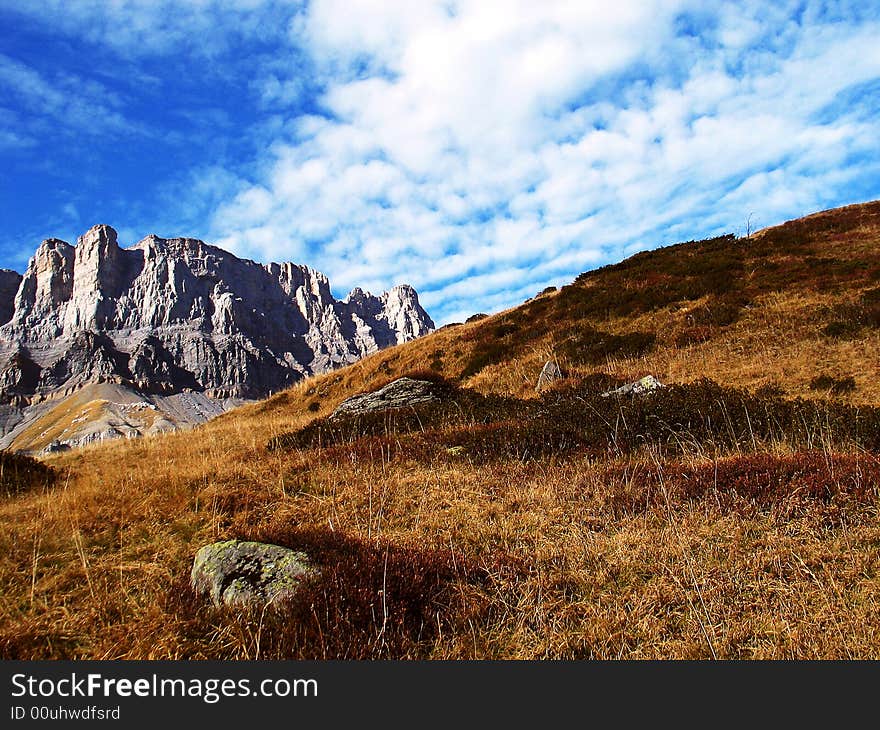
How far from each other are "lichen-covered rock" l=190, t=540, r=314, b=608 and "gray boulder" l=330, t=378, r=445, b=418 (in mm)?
10197

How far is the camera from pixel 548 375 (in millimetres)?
17359

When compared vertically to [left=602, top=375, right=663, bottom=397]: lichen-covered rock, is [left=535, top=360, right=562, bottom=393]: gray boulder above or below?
above

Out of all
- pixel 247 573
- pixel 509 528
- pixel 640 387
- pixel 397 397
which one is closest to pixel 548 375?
pixel 640 387

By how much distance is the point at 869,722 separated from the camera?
8.95 ft

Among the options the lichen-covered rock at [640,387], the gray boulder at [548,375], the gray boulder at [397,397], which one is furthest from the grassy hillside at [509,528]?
the gray boulder at [548,375]

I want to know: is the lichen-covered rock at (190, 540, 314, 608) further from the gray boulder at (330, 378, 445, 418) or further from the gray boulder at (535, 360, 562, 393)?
the gray boulder at (535, 360, 562, 393)

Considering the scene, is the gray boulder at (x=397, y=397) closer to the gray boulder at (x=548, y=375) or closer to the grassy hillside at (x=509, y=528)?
the grassy hillside at (x=509, y=528)

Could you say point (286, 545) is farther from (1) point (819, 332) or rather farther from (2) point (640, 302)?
(2) point (640, 302)

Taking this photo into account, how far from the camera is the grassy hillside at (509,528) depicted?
3787mm

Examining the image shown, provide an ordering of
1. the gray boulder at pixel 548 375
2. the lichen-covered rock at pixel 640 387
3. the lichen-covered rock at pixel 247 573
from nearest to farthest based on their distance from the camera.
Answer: the lichen-covered rock at pixel 247 573 → the lichen-covered rock at pixel 640 387 → the gray boulder at pixel 548 375

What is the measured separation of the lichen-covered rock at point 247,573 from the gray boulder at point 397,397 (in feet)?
33.5

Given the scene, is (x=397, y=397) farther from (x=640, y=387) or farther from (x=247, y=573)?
(x=247, y=573)

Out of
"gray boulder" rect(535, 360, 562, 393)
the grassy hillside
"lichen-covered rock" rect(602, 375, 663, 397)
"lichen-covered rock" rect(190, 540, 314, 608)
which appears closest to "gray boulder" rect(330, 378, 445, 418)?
the grassy hillside

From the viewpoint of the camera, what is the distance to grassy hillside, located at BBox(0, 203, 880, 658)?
3.79m
